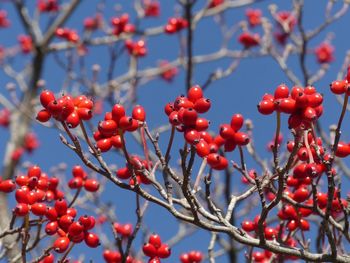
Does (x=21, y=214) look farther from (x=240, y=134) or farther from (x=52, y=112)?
(x=240, y=134)

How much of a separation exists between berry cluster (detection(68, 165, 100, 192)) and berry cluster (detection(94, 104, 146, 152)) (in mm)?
898

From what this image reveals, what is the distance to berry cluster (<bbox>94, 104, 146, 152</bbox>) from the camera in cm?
258

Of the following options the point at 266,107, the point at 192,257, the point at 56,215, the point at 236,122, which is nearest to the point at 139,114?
the point at 236,122

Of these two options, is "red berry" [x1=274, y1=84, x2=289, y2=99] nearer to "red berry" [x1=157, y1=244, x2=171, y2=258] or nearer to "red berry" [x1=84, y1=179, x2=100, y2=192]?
"red berry" [x1=157, y1=244, x2=171, y2=258]

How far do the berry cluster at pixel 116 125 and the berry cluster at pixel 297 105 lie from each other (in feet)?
2.03

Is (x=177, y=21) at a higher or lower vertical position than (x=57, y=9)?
lower

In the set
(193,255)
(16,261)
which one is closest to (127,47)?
(193,255)

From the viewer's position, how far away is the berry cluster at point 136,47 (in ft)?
27.5

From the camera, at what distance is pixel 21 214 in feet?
9.57

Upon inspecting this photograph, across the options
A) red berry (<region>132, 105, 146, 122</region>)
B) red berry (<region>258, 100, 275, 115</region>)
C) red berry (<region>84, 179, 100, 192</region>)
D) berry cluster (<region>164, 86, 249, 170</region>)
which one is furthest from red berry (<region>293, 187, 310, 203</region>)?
red berry (<region>84, 179, 100, 192</region>)

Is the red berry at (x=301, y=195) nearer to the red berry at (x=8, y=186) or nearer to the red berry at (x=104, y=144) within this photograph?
the red berry at (x=104, y=144)

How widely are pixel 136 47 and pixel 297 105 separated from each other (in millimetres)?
6261

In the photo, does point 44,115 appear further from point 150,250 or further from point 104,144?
point 150,250

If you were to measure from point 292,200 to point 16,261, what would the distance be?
67.3 inches
